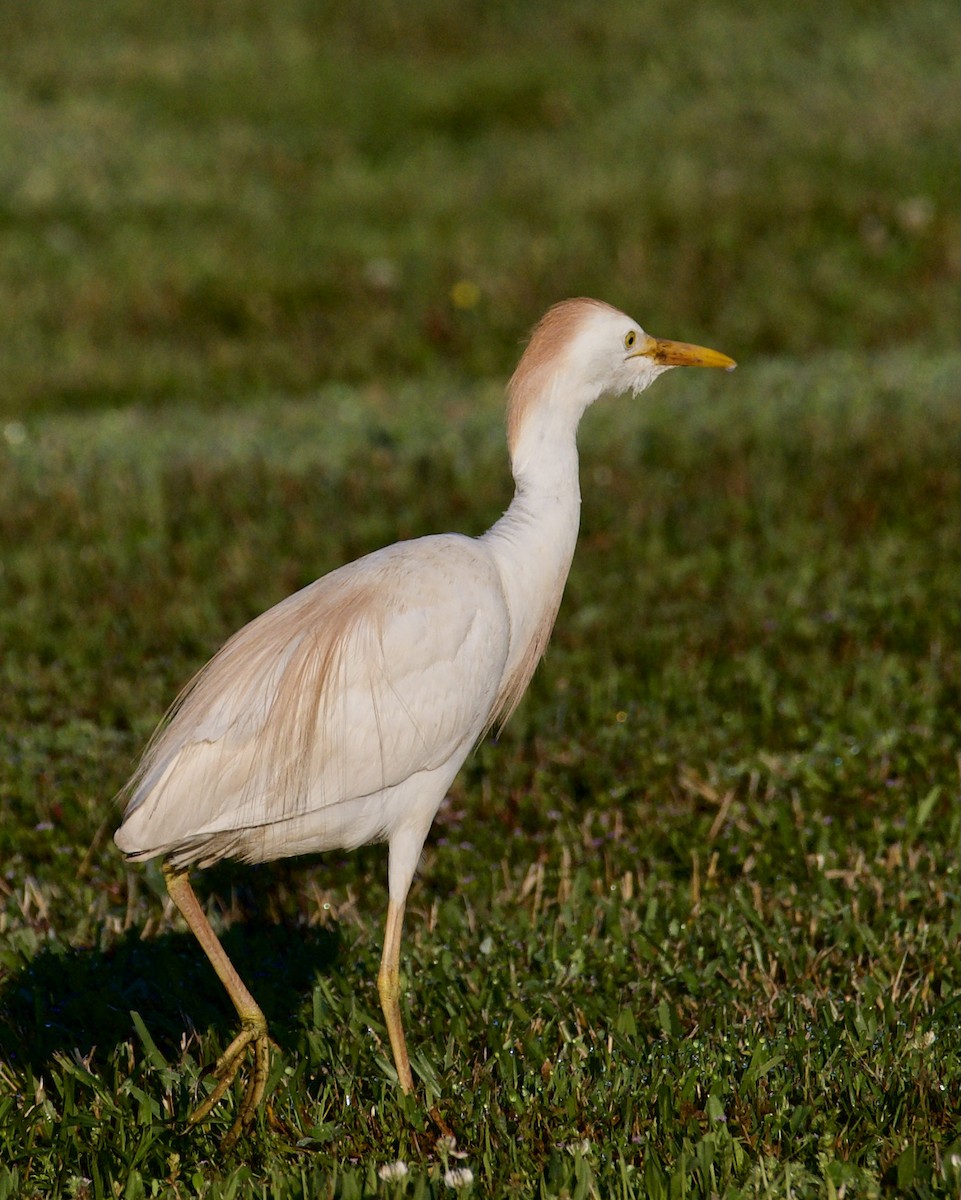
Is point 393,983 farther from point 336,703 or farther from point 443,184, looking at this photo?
point 443,184

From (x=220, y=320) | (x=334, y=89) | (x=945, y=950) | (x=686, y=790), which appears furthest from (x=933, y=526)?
(x=334, y=89)

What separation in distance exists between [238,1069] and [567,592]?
348cm

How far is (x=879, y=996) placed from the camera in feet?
12.4

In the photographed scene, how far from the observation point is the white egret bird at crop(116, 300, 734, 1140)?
3.47 m

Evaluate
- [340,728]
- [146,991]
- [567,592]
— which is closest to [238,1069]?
[146,991]

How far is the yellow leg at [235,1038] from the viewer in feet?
10.8

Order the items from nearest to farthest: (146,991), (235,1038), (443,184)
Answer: (235,1038) < (146,991) < (443,184)

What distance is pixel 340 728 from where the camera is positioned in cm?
355

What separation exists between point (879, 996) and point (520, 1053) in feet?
3.07

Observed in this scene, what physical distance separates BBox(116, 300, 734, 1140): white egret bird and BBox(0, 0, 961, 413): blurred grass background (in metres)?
7.13

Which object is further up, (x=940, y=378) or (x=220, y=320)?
(x=220, y=320)

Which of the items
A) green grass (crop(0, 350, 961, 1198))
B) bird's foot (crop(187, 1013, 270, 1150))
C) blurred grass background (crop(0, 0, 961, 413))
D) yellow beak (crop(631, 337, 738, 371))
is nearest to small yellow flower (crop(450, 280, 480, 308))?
blurred grass background (crop(0, 0, 961, 413))

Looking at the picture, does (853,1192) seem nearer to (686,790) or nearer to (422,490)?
(686,790)

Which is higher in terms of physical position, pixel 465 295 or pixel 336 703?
pixel 465 295
